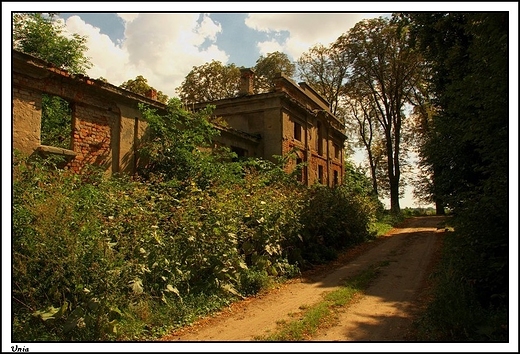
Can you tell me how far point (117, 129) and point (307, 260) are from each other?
670 cm

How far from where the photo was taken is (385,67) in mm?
28156

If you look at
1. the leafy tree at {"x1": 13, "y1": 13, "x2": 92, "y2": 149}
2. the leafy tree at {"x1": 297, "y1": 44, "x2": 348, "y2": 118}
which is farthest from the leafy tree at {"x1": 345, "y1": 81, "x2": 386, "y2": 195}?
the leafy tree at {"x1": 13, "y1": 13, "x2": 92, "y2": 149}

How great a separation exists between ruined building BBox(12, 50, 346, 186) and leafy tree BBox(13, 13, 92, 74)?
8.62 metres

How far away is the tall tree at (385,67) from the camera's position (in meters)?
27.5

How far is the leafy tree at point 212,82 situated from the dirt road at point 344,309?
80.0ft

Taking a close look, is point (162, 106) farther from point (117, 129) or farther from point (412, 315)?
point (412, 315)

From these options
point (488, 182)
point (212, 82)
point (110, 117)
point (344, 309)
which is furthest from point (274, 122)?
point (212, 82)

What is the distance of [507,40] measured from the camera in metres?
5.00

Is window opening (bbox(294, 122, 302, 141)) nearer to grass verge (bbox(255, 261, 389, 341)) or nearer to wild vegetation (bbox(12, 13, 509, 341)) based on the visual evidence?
wild vegetation (bbox(12, 13, 509, 341))

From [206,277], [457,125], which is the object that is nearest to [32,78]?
[206,277]

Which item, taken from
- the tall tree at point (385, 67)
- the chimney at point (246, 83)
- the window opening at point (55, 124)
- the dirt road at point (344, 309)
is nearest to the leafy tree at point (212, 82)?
the tall tree at point (385, 67)

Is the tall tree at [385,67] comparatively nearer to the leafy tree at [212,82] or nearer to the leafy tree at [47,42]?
the leafy tree at [212,82]

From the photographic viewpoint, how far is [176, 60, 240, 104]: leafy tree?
33.0m

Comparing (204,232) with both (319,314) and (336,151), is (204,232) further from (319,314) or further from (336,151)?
(336,151)
